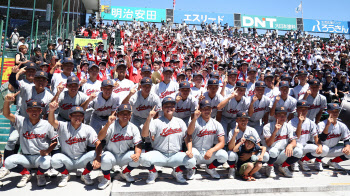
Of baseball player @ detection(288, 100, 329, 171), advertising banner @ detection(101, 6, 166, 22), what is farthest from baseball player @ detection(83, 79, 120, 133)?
advertising banner @ detection(101, 6, 166, 22)

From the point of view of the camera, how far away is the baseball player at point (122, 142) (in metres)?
4.97

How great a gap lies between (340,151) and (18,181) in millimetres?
7206

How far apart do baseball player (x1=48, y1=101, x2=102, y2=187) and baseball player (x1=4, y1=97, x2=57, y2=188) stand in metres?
0.20

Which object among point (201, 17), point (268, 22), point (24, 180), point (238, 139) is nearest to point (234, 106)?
point (238, 139)

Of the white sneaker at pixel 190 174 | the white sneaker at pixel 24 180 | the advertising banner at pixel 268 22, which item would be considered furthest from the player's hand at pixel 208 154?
the advertising banner at pixel 268 22

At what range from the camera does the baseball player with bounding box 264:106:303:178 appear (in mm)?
5711

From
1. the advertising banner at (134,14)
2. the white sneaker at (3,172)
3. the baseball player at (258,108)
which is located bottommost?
the white sneaker at (3,172)

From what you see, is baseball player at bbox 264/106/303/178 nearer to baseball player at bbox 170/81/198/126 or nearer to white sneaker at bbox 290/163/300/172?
white sneaker at bbox 290/163/300/172

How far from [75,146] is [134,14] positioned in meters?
29.9

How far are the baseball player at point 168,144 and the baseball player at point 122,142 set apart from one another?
0.21 m

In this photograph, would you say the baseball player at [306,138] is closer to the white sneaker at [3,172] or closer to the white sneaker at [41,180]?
the white sneaker at [41,180]

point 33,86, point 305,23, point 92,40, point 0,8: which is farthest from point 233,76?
point 305,23

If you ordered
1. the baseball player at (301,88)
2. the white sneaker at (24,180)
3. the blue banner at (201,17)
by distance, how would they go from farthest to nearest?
the blue banner at (201,17)
the baseball player at (301,88)
the white sneaker at (24,180)

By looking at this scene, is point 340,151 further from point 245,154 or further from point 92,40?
point 92,40
